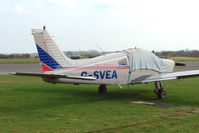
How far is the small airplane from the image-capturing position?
13766 millimetres

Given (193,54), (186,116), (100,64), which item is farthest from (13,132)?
(193,54)

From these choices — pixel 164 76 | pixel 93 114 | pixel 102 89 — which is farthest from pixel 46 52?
pixel 164 76

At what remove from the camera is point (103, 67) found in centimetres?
1440

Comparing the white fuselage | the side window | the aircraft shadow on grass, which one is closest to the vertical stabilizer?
the white fuselage

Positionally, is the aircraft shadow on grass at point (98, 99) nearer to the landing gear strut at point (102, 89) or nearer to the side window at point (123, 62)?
the landing gear strut at point (102, 89)

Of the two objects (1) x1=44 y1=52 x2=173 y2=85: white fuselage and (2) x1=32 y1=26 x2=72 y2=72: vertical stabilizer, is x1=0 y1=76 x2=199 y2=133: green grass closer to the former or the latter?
(1) x1=44 y1=52 x2=173 y2=85: white fuselage

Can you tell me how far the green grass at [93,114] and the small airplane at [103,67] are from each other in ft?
3.65

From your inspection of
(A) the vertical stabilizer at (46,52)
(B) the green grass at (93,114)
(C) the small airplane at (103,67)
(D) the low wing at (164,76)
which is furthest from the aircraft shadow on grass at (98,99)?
(A) the vertical stabilizer at (46,52)

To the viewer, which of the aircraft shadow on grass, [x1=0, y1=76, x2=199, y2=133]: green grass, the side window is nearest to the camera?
[x1=0, y1=76, x2=199, y2=133]: green grass

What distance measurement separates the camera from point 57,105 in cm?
1288

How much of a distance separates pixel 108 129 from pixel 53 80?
5.62m

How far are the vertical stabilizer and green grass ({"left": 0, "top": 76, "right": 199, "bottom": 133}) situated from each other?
1.85 m

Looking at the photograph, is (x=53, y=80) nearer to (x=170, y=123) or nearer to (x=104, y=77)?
(x=104, y=77)

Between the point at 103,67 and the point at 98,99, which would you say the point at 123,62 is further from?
the point at 98,99
